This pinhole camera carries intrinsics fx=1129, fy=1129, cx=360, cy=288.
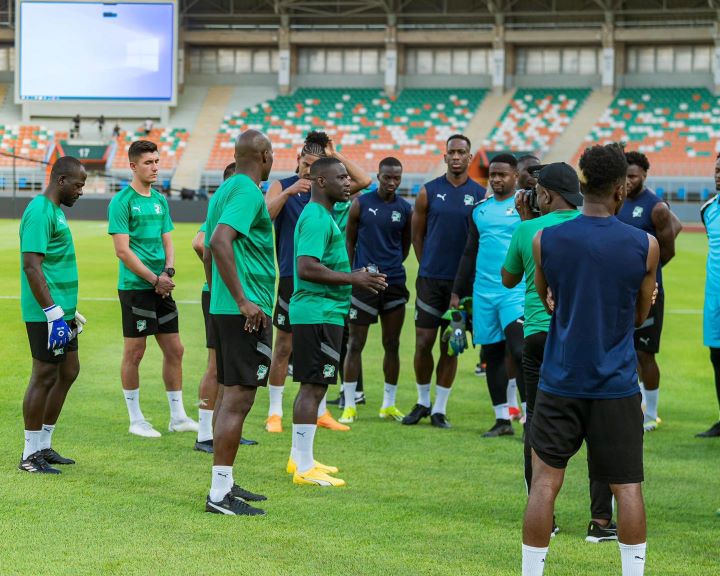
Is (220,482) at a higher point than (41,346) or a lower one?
lower

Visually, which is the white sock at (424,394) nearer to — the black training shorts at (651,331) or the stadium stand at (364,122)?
the black training shorts at (651,331)

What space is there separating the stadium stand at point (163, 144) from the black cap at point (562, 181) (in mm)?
46105

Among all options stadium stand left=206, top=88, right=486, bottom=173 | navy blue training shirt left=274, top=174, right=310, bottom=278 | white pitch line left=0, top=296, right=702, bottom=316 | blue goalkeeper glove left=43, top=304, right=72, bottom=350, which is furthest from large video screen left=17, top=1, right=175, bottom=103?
blue goalkeeper glove left=43, top=304, right=72, bottom=350

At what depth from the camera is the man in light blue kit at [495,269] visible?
8219 millimetres

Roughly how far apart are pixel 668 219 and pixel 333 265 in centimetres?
284

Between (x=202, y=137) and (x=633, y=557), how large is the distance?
166 ft

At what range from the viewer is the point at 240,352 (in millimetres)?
6277

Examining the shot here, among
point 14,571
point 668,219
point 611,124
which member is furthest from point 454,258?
point 611,124

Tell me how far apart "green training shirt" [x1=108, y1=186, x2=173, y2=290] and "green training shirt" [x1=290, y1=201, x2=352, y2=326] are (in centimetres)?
164

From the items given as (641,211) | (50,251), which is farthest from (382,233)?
(50,251)

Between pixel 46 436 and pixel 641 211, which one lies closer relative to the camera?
pixel 46 436

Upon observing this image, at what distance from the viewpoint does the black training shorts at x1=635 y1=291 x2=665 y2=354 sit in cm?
897

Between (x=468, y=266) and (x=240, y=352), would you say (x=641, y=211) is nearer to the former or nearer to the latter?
(x=468, y=266)

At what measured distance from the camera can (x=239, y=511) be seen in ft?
20.4
